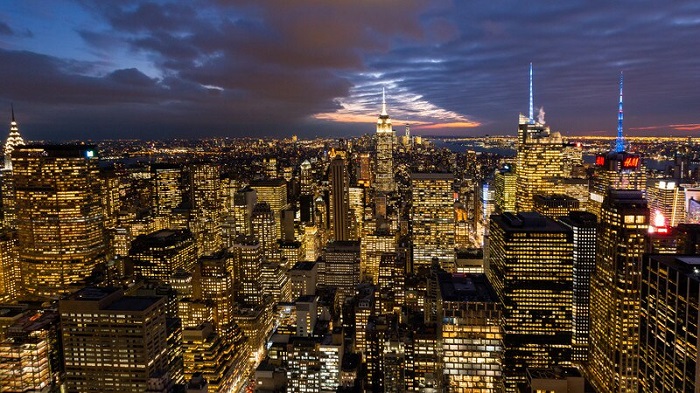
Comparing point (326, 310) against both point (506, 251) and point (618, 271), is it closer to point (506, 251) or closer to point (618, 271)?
point (506, 251)

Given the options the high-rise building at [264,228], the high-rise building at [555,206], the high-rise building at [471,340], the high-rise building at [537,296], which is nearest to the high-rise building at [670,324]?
the high-rise building at [471,340]

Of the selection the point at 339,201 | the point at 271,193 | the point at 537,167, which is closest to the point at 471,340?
the point at 339,201

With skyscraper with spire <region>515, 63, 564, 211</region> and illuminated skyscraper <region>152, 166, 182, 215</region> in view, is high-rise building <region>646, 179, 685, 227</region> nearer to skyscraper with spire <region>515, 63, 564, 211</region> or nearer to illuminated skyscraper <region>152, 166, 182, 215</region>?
skyscraper with spire <region>515, 63, 564, 211</region>

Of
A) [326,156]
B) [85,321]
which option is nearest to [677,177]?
[85,321]

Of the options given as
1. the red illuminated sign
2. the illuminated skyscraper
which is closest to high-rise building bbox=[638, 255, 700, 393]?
the red illuminated sign

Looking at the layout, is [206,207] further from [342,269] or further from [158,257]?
[342,269]

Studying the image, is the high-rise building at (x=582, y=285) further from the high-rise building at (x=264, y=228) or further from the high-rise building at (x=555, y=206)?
the high-rise building at (x=264, y=228)
